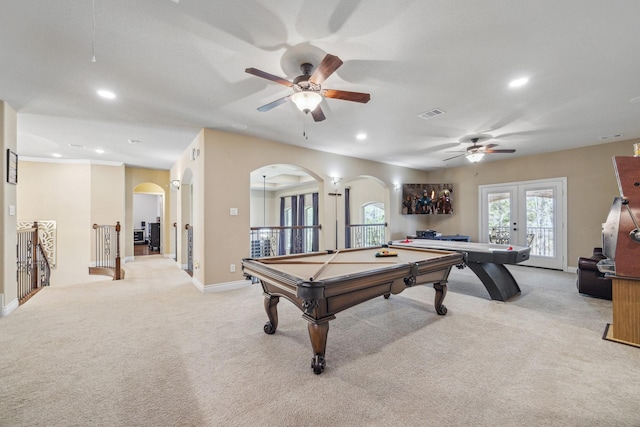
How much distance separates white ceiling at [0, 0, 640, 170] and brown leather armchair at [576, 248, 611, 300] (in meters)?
2.19

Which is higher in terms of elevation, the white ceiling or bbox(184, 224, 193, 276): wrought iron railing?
the white ceiling

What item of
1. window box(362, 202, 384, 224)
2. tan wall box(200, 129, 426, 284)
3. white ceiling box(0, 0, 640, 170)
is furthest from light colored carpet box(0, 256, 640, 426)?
window box(362, 202, 384, 224)

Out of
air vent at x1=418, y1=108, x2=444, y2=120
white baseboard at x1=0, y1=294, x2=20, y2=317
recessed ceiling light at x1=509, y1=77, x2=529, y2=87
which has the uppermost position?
air vent at x1=418, y1=108, x2=444, y2=120

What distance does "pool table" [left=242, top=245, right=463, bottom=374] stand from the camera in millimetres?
1952

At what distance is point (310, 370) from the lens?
6.93 ft

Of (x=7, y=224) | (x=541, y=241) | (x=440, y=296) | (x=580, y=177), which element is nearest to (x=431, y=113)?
(x=440, y=296)

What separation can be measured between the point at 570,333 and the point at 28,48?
576cm

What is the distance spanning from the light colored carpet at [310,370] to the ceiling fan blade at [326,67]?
237 centimetres

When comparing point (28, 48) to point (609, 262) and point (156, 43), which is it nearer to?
point (156, 43)

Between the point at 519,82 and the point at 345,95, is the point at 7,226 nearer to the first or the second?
the point at 345,95

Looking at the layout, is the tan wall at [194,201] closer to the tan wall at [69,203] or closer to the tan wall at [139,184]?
the tan wall at [139,184]

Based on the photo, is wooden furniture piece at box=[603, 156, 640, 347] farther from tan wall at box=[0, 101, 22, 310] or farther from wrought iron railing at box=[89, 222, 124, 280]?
wrought iron railing at box=[89, 222, 124, 280]

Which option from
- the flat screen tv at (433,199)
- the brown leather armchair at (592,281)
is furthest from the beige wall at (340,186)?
the brown leather armchair at (592,281)

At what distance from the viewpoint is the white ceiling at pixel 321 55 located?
6.30 feet
